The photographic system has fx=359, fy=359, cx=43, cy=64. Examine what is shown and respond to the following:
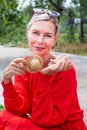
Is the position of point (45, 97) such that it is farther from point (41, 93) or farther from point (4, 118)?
point (4, 118)

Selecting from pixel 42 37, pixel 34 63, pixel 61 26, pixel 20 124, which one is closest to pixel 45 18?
pixel 42 37

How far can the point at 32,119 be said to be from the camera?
2.13 m

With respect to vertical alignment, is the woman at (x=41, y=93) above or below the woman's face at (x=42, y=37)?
below

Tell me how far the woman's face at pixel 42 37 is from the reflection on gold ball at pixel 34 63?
17cm

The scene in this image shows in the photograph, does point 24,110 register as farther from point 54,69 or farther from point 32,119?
point 54,69

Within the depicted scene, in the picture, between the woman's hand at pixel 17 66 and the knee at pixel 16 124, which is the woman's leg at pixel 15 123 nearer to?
the knee at pixel 16 124

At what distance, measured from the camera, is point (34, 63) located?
1.91 metres

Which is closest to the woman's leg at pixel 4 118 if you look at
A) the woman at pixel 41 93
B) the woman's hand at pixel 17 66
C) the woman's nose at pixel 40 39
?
the woman at pixel 41 93

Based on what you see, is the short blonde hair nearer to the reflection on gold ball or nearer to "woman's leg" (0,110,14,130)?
the reflection on gold ball

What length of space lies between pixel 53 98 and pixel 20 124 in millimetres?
253

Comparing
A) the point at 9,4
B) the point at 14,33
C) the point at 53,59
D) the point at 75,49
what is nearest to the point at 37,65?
the point at 53,59

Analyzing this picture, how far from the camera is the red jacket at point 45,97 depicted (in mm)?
2012

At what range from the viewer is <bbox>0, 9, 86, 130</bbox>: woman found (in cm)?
201

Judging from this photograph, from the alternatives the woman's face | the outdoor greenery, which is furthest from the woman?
the outdoor greenery
